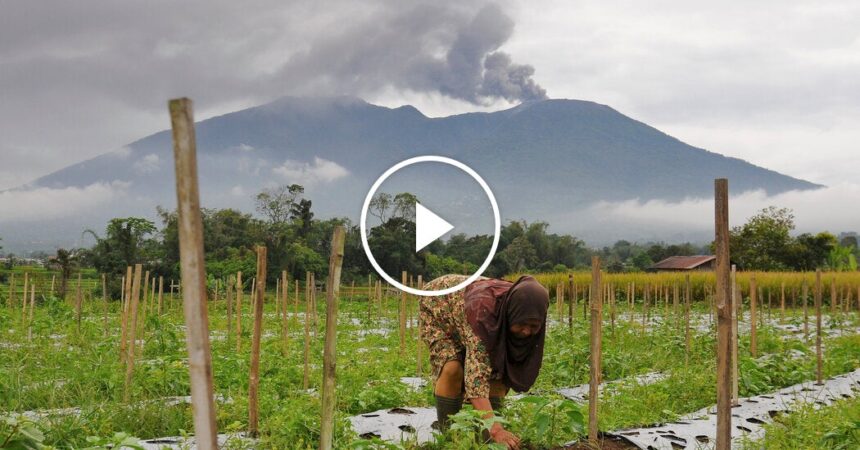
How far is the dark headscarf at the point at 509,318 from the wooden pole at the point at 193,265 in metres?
2.27

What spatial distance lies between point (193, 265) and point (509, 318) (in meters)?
2.43

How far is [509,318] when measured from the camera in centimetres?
341

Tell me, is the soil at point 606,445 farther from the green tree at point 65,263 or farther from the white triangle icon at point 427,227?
the green tree at point 65,263

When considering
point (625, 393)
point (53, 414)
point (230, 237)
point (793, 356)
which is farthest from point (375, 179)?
point (230, 237)

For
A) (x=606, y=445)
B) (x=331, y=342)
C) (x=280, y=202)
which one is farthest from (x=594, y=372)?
(x=280, y=202)

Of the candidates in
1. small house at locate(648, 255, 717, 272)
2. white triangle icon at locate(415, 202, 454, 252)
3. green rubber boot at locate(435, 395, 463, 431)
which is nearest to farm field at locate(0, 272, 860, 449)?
green rubber boot at locate(435, 395, 463, 431)

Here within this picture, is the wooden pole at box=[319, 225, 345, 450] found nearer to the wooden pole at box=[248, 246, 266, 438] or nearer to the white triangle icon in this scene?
the white triangle icon

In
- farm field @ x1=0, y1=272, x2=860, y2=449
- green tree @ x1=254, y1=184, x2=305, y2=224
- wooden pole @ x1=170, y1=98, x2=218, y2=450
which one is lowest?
farm field @ x1=0, y1=272, x2=860, y2=449

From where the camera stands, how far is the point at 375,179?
2.37 meters

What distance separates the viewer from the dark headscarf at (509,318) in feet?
10.8

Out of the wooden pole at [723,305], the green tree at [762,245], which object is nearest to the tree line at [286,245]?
the green tree at [762,245]

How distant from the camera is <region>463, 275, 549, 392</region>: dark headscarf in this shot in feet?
10.8

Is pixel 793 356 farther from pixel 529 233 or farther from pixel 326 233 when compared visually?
pixel 529 233

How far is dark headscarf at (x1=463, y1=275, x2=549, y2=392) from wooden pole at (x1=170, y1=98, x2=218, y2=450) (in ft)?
7.46
